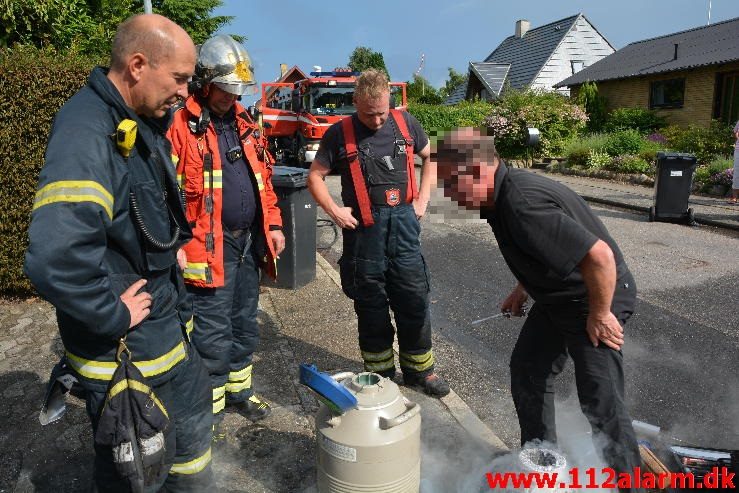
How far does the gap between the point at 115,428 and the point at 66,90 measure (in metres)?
4.24

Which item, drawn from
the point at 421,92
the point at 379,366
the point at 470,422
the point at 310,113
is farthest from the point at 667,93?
the point at 421,92

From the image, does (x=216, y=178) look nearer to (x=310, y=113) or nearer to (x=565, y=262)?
(x=565, y=262)

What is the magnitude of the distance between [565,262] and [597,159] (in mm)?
15220

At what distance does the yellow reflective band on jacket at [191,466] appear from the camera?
227 centimetres

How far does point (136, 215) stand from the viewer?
1905 mm

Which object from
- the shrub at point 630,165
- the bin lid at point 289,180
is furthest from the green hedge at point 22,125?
the shrub at point 630,165

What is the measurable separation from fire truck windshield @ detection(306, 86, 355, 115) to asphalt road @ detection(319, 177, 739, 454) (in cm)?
927

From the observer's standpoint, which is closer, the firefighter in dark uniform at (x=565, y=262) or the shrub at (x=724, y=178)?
the firefighter in dark uniform at (x=565, y=262)

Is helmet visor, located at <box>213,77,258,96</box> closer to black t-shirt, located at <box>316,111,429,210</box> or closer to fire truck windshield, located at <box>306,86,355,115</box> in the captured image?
black t-shirt, located at <box>316,111,429,210</box>

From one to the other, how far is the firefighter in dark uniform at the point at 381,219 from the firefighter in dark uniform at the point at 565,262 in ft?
3.74

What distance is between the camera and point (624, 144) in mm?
16281

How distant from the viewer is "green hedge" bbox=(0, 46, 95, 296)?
486cm

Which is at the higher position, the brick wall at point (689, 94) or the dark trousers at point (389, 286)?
the brick wall at point (689, 94)

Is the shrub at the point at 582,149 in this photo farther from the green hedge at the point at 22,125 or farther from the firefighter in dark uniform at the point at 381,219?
the green hedge at the point at 22,125
